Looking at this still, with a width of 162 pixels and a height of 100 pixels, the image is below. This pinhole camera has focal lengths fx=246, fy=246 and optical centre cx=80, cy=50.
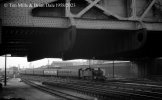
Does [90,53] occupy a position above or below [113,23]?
below

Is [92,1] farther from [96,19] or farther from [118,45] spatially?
[118,45]

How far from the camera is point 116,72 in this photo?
220 feet

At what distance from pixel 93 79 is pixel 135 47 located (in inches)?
1284

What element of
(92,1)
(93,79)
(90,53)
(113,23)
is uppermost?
(92,1)

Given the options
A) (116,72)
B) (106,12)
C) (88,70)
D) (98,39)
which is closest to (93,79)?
A: (88,70)

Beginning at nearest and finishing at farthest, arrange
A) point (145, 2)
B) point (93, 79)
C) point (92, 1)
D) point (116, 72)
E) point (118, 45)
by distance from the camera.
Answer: point (92, 1), point (145, 2), point (118, 45), point (93, 79), point (116, 72)

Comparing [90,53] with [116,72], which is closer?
[90,53]

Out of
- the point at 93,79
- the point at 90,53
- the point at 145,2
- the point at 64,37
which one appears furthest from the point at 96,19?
the point at 93,79

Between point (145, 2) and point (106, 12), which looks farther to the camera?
point (145, 2)

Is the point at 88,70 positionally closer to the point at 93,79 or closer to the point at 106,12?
the point at 93,79

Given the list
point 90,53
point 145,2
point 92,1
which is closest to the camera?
point 92,1

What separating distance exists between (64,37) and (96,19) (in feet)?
5.07

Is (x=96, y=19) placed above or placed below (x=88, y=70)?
above

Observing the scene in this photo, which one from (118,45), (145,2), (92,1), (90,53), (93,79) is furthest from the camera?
(93,79)
